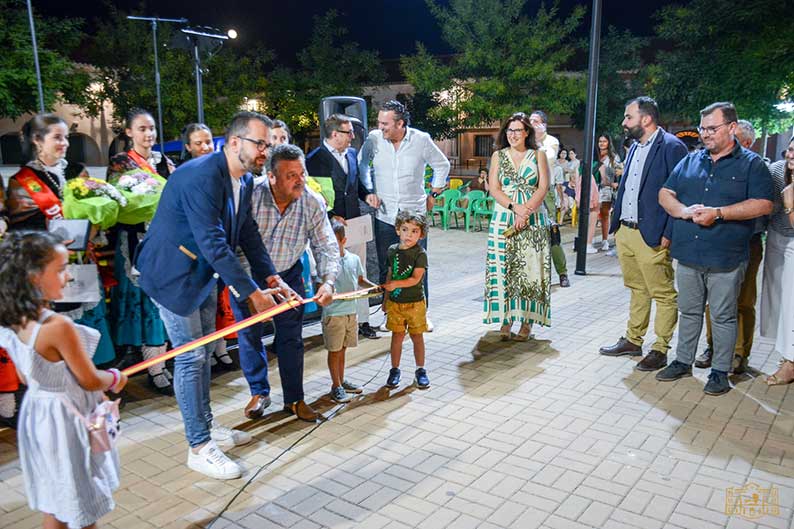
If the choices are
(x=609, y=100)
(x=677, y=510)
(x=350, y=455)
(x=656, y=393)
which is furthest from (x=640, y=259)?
(x=609, y=100)

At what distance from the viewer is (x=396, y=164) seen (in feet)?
20.8

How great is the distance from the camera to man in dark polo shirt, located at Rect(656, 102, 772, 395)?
4688mm

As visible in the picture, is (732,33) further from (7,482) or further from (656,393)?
(7,482)

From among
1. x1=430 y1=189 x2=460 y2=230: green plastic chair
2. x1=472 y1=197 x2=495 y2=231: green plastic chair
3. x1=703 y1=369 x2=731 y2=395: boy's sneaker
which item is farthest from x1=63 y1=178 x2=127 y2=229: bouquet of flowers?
x1=430 y1=189 x2=460 y2=230: green plastic chair

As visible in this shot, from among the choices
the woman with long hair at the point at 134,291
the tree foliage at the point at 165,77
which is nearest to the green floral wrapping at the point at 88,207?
the woman with long hair at the point at 134,291

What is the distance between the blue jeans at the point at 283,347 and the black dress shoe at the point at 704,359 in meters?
3.43

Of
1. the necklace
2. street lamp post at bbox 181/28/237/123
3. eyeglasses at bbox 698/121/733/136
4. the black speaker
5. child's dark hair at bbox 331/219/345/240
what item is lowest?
child's dark hair at bbox 331/219/345/240

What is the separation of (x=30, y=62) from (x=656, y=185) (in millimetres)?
19366

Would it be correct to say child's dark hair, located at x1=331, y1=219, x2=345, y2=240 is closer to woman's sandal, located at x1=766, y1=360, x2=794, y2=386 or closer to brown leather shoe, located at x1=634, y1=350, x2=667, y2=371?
brown leather shoe, located at x1=634, y1=350, x2=667, y2=371

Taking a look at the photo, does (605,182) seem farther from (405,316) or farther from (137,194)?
(137,194)

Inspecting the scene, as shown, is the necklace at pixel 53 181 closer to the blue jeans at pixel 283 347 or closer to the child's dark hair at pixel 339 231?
the blue jeans at pixel 283 347

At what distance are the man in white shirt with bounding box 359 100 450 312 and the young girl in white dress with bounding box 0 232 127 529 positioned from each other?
3896mm

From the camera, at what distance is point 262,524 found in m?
3.24

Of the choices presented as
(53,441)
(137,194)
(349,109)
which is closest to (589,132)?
(349,109)
